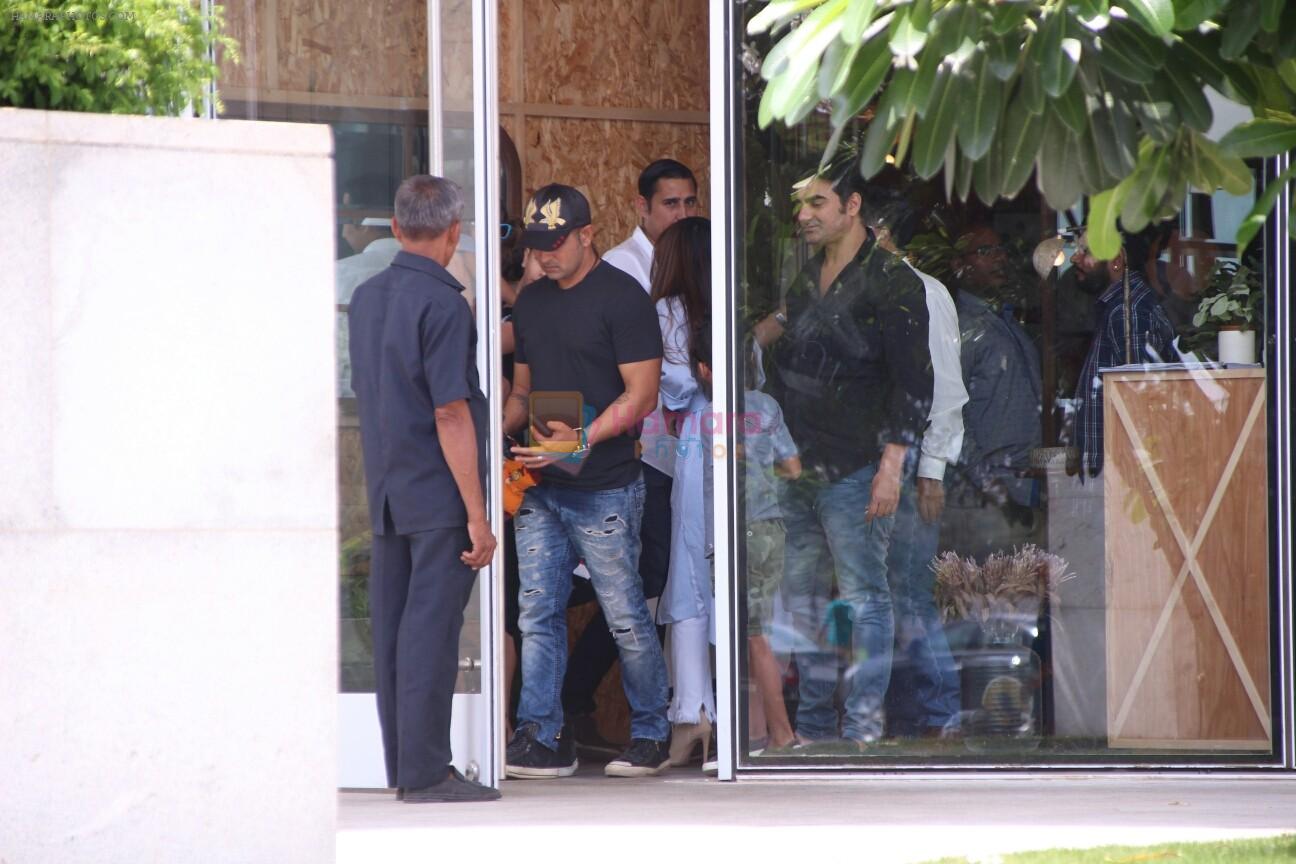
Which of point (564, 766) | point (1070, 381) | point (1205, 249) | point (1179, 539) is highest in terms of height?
point (1205, 249)

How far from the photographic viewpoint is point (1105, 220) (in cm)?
338

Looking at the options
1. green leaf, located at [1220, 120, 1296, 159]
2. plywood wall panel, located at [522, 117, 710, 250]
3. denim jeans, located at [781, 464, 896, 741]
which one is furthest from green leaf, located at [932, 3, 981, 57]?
plywood wall panel, located at [522, 117, 710, 250]

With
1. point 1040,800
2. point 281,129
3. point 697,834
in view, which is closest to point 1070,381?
point 1040,800

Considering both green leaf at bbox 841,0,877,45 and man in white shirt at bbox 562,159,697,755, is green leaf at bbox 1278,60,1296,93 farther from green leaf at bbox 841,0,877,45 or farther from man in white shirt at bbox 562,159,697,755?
man in white shirt at bbox 562,159,697,755

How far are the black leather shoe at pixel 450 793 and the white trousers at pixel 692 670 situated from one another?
1044 mm

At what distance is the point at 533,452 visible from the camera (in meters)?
6.09

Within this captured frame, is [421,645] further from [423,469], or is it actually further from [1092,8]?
[1092,8]

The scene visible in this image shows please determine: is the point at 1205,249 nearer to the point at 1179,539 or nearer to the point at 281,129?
the point at 1179,539

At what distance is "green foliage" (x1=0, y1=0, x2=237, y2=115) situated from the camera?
380 cm

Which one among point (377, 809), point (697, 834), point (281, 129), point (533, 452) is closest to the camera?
point (281, 129)

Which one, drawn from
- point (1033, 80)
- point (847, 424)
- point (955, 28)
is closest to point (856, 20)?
point (955, 28)

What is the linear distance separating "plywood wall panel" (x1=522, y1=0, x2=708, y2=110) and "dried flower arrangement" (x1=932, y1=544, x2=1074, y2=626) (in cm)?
306

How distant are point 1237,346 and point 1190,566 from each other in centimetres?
78

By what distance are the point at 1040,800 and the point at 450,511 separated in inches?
79.9
